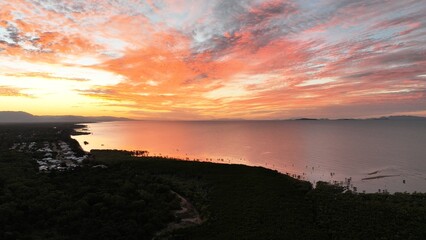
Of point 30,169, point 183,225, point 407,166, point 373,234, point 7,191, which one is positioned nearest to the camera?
point 373,234

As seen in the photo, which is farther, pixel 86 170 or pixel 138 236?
pixel 86 170

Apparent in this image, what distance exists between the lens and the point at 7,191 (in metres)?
41.9

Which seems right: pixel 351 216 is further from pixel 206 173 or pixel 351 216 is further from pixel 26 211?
pixel 26 211

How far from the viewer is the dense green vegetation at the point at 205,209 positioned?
31406 millimetres

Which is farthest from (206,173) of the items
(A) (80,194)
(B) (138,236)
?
(B) (138,236)

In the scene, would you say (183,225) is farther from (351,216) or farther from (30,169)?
(30,169)

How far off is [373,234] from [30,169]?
212 feet

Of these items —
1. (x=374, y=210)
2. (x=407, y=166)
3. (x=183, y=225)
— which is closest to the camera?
(x=183, y=225)

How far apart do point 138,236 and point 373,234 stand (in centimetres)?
2616

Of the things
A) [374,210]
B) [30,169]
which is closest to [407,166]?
[374,210]

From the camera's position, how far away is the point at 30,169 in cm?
6031

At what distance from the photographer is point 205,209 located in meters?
39.8

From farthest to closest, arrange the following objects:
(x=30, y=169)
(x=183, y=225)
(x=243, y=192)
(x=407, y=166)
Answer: (x=407, y=166), (x=30, y=169), (x=243, y=192), (x=183, y=225)

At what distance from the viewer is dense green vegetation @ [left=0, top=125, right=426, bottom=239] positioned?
31406 millimetres
